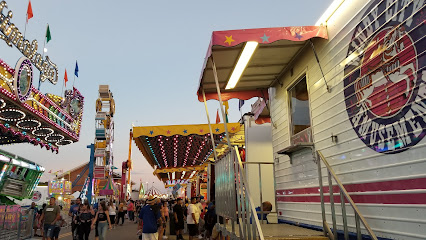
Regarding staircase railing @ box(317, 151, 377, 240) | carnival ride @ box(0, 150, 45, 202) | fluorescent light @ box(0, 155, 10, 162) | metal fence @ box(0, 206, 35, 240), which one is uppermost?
fluorescent light @ box(0, 155, 10, 162)

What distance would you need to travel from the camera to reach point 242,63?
6.62 meters

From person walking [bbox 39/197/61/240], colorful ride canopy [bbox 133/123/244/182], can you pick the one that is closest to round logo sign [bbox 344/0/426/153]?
colorful ride canopy [bbox 133/123/244/182]

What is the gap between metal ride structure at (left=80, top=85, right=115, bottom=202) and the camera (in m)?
32.5

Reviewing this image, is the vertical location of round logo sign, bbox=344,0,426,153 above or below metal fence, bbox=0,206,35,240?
above

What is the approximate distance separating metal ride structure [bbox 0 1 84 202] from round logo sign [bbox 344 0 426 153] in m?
15.0

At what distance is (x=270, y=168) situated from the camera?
10453 millimetres

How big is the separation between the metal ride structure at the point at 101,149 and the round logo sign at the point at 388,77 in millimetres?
30570

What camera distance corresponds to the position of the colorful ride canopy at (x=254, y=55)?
5484mm

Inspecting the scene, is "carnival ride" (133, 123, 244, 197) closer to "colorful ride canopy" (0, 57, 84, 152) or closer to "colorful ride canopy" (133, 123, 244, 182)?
"colorful ride canopy" (133, 123, 244, 182)

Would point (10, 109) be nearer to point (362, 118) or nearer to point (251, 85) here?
point (251, 85)

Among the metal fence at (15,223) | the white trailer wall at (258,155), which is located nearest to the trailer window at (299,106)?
the white trailer wall at (258,155)

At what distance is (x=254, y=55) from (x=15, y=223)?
1230 centimetres

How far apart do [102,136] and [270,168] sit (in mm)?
33531

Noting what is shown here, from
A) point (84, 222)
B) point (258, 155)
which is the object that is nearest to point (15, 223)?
point (84, 222)
